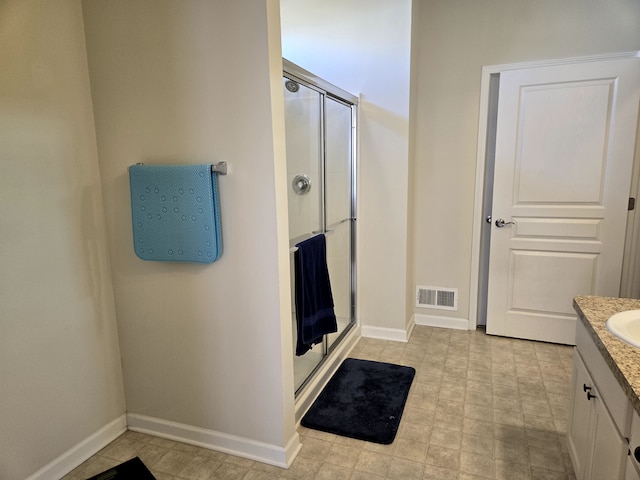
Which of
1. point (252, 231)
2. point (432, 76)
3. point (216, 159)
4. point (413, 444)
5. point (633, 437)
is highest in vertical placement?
point (432, 76)

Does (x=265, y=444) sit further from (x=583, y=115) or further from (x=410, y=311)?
(x=583, y=115)

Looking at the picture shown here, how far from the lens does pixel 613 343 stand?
1252 mm

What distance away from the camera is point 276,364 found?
69.9 inches

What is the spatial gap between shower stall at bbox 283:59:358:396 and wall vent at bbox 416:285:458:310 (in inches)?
24.9

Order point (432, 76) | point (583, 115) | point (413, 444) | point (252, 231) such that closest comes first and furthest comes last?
point (252, 231) < point (413, 444) < point (583, 115) < point (432, 76)

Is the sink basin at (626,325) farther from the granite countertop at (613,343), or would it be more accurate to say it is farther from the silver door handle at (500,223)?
the silver door handle at (500,223)

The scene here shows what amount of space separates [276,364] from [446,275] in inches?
79.5

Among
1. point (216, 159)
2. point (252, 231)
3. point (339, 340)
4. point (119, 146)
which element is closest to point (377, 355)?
point (339, 340)

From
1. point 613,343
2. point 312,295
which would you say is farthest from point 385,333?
point 613,343

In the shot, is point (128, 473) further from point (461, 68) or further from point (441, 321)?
point (461, 68)

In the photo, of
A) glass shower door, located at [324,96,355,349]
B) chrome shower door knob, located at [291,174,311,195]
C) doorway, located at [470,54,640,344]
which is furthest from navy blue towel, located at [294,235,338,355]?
doorway, located at [470,54,640,344]

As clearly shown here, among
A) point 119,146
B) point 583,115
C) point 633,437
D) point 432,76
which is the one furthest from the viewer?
point 432,76

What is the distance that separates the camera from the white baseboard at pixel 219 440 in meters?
1.85

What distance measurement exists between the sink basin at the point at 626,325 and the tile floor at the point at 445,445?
2.58ft
